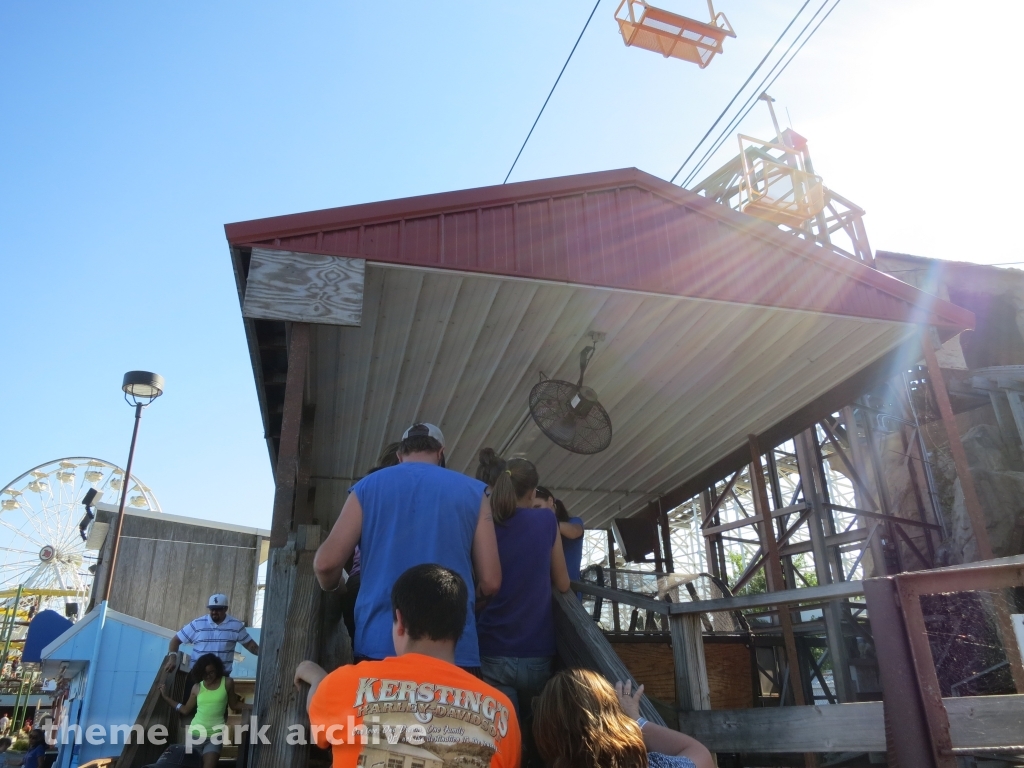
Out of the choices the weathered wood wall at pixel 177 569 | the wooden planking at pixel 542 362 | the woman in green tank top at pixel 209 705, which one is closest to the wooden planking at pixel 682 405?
the wooden planking at pixel 542 362

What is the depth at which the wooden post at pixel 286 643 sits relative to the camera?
2.90m

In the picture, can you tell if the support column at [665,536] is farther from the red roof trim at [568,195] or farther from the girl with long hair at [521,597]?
the girl with long hair at [521,597]

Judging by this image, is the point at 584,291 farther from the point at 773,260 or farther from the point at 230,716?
the point at 230,716

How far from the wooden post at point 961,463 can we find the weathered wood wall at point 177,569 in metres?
14.7

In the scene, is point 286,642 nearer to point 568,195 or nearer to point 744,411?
point 568,195

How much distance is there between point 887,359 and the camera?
713cm

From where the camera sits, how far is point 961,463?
6176 millimetres

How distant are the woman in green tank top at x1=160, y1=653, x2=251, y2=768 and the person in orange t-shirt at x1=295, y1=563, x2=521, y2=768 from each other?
3719 millimetres

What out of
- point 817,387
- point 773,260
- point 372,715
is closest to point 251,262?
point 372,715

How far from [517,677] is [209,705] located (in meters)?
3.38

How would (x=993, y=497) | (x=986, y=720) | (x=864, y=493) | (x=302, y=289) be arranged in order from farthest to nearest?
1. (x=993, y=497)
2. (x=864, y=493)
3. (x=302, y=289)
4. (x=986, y=720)

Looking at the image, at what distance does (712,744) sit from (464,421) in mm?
5025

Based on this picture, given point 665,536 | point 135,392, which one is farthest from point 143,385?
point 665,536

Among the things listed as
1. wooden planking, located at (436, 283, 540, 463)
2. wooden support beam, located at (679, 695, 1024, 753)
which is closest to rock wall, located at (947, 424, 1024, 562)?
wooden planking, located at (436, 283, 540, 463)
